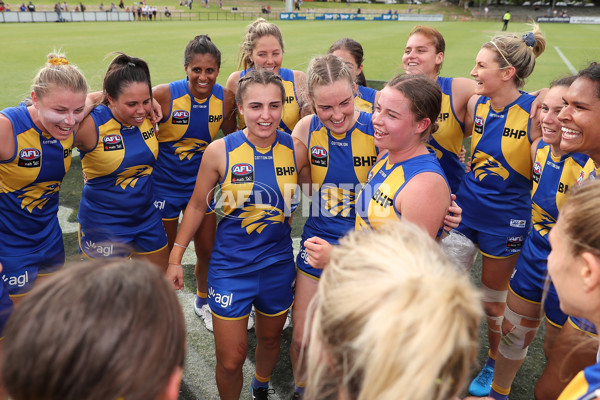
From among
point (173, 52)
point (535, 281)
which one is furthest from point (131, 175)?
point (173, 52)

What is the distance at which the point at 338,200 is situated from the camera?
10.8 feet

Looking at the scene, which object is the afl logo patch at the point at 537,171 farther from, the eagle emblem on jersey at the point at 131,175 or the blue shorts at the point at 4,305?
the blue shorts at the point at 4,305

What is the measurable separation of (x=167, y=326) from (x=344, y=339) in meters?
0.47

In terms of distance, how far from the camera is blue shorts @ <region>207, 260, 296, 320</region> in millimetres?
3004

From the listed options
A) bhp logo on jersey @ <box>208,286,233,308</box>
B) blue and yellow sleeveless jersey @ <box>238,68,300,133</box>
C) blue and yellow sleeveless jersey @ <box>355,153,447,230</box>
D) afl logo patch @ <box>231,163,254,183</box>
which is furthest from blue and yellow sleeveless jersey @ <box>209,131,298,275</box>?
blue and yellow sleeveless jersey @ <box>238,68,300,133</box>

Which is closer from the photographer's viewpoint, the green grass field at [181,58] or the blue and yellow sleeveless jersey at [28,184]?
the blue and yellow sleeveless jersey at [28,184]

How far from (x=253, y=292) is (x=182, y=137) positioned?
6.53 feet

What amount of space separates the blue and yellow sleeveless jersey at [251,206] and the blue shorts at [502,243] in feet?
5.47

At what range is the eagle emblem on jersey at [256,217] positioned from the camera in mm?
3174

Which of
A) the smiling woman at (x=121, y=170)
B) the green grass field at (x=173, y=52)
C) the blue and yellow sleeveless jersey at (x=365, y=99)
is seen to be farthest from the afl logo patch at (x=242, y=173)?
the green grass field at (x=173, y=52)

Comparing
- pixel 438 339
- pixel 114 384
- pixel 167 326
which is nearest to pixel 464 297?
pixel 438 339

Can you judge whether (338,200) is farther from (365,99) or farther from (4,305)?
(4,305)

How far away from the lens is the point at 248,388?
135 inches

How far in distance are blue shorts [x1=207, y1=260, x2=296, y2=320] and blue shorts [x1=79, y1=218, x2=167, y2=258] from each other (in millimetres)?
1028
